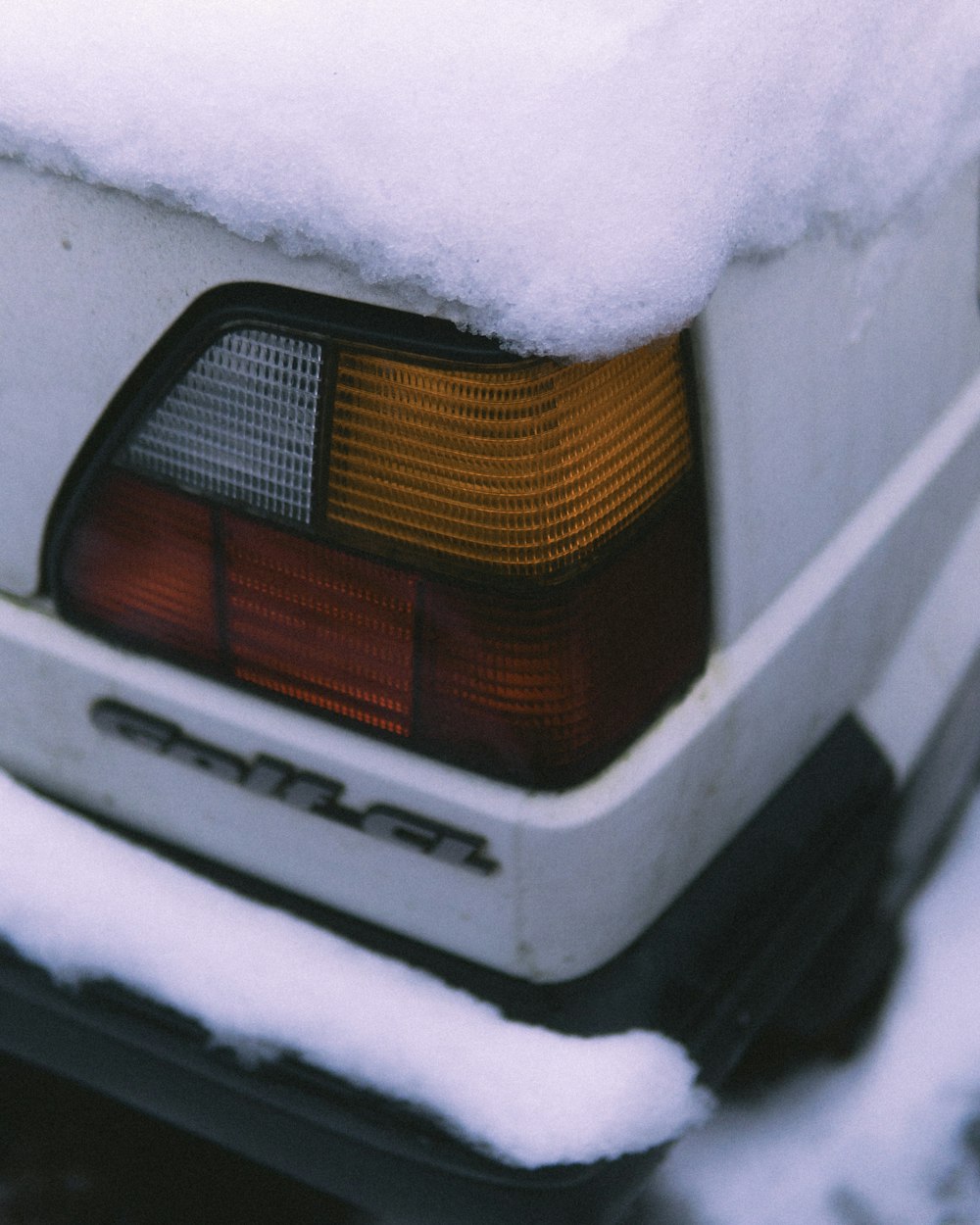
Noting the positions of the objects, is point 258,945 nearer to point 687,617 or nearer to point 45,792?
point 45,792

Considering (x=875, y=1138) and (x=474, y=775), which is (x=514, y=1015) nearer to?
(x=474, y=775)

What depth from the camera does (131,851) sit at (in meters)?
1.35

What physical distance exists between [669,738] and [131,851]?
54 centimetres

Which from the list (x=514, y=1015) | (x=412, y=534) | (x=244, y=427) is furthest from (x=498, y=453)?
(x=514, y=1015)

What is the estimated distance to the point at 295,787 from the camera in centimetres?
123

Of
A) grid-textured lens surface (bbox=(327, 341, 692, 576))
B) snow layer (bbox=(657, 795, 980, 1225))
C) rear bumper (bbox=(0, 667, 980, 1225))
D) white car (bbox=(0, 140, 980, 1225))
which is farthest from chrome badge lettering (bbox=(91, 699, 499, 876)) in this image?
snow layer (bbox=(657, 795, 980, 1225))

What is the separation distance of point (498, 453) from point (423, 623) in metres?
0.18

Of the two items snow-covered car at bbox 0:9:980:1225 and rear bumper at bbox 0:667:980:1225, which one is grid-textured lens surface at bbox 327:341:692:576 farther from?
rear bumper at bbox 0:667:980:1225

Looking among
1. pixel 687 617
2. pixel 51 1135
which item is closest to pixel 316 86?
pixel 687 617

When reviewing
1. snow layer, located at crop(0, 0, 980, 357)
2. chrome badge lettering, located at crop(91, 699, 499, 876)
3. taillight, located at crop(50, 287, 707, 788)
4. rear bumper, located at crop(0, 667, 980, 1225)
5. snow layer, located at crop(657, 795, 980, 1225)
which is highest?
snow layer, located at crop(0, 0, 980, 357)

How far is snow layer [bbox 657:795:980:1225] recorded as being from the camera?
1958 mm

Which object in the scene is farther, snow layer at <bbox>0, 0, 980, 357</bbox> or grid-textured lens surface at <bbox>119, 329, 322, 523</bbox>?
grid-textured lens surface at <bbox>119, 329, 322, 523</bbox>

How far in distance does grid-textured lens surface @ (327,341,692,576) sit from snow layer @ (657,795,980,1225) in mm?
1284

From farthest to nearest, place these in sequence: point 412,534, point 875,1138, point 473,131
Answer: point 875,1138 < point 412,534 < point 473,131
